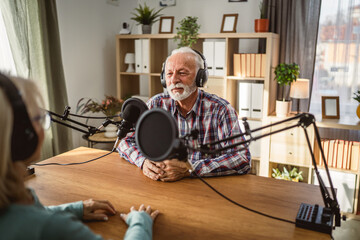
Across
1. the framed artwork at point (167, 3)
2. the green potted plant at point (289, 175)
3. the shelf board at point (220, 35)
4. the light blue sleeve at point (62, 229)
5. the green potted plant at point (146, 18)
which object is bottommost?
the green potted plant at point (289, 175)

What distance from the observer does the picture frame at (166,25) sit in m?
3.77

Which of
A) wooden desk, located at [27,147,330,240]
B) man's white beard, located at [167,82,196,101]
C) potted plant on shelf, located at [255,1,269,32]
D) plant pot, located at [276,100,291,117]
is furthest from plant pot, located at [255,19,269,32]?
wooden desk, located at [27,147,330,240]

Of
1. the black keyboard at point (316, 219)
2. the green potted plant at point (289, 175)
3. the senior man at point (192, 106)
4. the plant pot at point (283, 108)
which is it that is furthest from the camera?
the green potted plant at point (289, 175)

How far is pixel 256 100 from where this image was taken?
11.0 ft

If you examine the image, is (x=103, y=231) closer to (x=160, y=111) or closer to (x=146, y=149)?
(x=146, y=149)

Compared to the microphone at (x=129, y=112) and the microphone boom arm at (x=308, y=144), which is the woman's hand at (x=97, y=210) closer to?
the microphone at (x=129, y=112)

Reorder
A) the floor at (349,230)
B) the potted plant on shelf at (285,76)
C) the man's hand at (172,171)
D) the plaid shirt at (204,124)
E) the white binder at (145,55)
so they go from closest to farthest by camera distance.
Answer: the man's hand at (172,171), the plaid shirt at (204,124), the floor at (349,230), the potted plant on shelf at (285,76), the white binder at (145,55)

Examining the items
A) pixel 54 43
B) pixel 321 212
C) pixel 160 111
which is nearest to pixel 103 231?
pixel 160 111

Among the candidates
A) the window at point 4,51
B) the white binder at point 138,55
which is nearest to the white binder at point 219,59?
the white binder at point 138,55

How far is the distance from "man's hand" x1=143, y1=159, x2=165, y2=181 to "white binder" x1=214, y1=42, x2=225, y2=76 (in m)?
2.05

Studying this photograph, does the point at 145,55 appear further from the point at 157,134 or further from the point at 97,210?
the point at 157,134

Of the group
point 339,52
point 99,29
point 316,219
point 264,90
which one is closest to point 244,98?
point 264,90

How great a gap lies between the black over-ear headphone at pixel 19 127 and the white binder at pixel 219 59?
282cm

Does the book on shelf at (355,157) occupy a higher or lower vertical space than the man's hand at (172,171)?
lower
